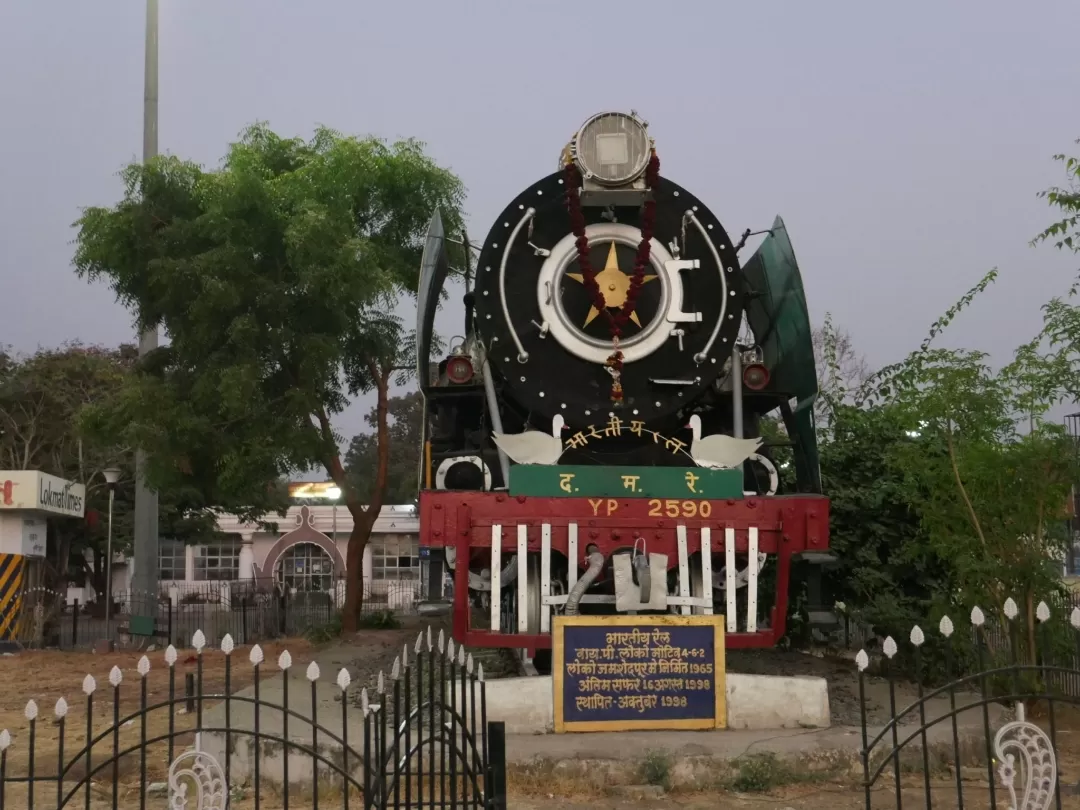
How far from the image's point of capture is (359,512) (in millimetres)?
16047

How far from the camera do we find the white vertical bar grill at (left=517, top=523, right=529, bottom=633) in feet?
24.9

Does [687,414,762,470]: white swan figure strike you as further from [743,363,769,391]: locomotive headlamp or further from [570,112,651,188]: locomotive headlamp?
[570,112,651,188]: locomotive headlamp

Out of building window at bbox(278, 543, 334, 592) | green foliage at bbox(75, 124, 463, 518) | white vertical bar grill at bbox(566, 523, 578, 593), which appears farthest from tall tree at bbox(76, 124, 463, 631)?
building window at bbox(278, 543, 334, 592)

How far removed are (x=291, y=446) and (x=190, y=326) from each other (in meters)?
2.11

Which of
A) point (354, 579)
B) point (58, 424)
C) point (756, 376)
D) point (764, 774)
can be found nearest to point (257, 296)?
point (354, 579)

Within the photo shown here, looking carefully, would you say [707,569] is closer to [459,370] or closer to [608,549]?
[608,549]

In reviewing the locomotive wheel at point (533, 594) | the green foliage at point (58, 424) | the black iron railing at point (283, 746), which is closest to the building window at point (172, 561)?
the green foliage at point (58, 424)

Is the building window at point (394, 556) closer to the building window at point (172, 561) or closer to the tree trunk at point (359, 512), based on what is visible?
the building window at point (172, 561)

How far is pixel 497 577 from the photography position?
755cm

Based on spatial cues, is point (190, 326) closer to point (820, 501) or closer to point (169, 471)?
point (169, 471)

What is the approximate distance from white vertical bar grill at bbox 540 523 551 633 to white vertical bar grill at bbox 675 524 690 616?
2.89ft

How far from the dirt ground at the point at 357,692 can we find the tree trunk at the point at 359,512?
41cm

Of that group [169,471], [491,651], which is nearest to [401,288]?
[169,471]

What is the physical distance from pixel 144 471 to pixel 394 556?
2726 cm
